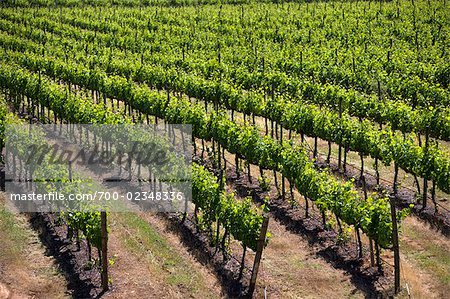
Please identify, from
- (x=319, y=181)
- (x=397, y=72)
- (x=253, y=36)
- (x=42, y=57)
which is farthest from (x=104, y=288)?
(x=253, y=36)

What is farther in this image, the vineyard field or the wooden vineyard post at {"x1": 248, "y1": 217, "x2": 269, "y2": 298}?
the vineyard field

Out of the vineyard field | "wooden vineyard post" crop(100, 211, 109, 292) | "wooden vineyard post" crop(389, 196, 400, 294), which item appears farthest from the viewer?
the vineyard field

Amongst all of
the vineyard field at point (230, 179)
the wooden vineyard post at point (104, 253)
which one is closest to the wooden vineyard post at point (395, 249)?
the vineyard field at point (230, 179)

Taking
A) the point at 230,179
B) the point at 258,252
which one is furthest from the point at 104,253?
the point at 230,179

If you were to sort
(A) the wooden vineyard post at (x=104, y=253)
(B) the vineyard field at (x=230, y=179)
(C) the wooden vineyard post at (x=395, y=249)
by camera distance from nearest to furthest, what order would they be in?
(A) the wooden vineyard post at (x=104, y=253) → (C) the wooden vineyard post at (x=395, y=249) → (B) the vineyard field at (x=230, y=179)

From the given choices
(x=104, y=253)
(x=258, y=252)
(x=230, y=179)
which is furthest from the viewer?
(x=230, y=179)

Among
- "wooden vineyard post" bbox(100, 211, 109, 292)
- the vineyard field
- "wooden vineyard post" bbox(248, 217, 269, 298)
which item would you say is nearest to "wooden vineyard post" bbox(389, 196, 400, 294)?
the vineyard field

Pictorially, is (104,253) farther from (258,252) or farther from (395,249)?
(395,249)

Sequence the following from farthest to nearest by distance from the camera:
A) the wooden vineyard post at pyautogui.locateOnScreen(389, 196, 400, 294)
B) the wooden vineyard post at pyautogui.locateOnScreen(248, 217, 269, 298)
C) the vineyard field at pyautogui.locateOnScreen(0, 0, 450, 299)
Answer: the vineyard field at pyautogui.locateOnScreen(0, 0, 450, 299)
the wooden vineyard post at pyautogui.locateOnScreen(389, 196, 400, 294)
the wooden vineyard post at pyautogui.locateOnScreen(248, 217, 269, 298)

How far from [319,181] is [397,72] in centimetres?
1763

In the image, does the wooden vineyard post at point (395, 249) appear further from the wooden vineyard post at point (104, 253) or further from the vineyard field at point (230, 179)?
the wooden vineyard post at point (104, 253)

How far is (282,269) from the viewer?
17547mm

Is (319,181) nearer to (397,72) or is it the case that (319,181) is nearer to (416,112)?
(416,112)

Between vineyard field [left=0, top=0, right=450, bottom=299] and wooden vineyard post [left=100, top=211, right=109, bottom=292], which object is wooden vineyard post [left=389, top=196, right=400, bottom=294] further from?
wooden vineyard post [left=100, top=211, right=109, bottom=292]
